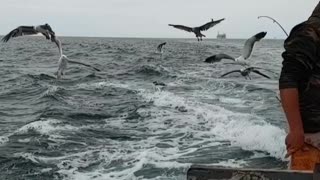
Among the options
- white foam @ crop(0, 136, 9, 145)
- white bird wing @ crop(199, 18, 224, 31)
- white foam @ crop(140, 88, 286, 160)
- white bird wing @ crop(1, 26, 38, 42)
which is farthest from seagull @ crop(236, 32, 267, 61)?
white foam @ crop(0, 136, 9, 145)

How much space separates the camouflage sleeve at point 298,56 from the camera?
10.6ft

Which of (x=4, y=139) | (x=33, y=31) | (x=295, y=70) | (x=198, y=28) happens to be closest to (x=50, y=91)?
(x=33, y=31)

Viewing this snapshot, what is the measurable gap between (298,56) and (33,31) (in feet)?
32.6

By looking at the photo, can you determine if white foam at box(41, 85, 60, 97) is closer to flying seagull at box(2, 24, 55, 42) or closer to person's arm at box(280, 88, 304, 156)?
flying seagull at box(2, 24, 55, 42)

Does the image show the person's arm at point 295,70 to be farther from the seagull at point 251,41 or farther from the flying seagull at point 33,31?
the flying seagull at point 33,31

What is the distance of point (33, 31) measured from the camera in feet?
40.6

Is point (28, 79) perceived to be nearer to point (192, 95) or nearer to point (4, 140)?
point (192, 95)

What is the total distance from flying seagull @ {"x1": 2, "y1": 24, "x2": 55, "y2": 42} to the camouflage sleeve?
925 centimetres

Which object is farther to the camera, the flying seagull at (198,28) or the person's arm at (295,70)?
the flying seagull at (198,28)

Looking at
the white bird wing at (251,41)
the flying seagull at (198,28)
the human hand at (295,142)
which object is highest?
the flying seagull at (198,28)

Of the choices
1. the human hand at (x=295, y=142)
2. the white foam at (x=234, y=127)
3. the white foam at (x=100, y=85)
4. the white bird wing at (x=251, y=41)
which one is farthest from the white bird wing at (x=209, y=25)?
the human hand at (x=295, y=142)

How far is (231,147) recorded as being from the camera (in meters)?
10.2

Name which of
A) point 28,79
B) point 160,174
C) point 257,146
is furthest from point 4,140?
point 28,79

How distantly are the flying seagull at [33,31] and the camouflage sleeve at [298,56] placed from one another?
30.4 feet
